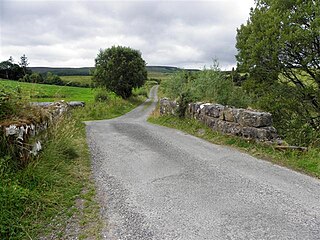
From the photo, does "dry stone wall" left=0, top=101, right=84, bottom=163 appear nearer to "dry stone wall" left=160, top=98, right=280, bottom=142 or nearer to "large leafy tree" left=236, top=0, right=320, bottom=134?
"dry stone wall" left=160, top=98, right=280, bottom=142

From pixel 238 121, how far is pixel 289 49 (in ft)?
20.8

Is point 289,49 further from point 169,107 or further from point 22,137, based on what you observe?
point 22,137

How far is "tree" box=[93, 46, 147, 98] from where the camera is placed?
1399 inches

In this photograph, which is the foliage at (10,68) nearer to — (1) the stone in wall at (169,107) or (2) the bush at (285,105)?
(1) the stone in wall at (169,107)

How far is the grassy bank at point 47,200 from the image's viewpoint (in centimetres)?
315

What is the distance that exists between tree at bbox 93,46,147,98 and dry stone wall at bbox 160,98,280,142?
26.4 meters

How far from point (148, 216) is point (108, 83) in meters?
33.4

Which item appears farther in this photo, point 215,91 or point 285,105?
point 285,105

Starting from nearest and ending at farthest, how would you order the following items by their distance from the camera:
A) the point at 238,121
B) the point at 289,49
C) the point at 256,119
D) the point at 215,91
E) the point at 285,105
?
1. the point at 256,119
2. the point at 238,121
3. the point at 215,91
4. the point at 289,49
5. the point at 285,105

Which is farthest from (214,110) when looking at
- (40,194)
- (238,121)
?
(40,194)

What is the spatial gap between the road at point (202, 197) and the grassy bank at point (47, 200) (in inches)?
9.5

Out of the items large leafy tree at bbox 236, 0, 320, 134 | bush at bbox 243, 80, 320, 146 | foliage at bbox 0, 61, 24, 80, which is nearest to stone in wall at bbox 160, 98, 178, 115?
bush at bbox 243, 80, 320, 146

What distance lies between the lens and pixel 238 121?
790cm

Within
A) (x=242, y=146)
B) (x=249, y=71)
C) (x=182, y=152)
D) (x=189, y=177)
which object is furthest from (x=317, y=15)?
(x=189, y=177)
